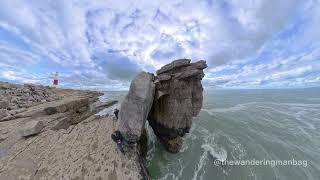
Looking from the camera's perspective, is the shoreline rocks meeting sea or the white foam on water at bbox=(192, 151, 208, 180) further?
the white foam on water at bbox=(192, 151, 208, 180)

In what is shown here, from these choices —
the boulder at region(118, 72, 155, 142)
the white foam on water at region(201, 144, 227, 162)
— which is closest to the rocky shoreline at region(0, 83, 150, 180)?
the boulder at region(118, 72, 155, 142)

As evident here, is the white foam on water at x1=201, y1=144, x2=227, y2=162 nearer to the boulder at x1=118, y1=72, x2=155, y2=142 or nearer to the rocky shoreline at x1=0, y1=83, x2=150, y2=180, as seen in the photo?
the rocky shoreline at x1=0, y1=83, x2=150, y2=180

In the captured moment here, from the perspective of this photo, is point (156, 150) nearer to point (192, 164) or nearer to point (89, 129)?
point (192, 164)

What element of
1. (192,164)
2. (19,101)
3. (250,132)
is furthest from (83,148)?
(19,101)

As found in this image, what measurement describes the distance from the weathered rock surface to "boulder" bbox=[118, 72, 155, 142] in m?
2.03

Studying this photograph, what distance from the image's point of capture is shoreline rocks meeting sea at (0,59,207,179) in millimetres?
9312

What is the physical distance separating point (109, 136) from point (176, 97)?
6.36 meters

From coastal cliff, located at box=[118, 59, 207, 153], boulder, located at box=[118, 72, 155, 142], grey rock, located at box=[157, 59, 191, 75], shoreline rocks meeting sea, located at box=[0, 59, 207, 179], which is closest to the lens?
shoreline rocks meeting sea, located at box=[0, 59, 207, 179]

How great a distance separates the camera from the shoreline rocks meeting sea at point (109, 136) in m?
9.31

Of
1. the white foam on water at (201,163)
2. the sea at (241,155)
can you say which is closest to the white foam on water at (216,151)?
the sea at (241,155)

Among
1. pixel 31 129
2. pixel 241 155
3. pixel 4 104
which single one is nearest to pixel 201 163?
pixel 241 155

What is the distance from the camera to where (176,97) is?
15125 mm

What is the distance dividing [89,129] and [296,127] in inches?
1075

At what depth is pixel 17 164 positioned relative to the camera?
30.8ft
